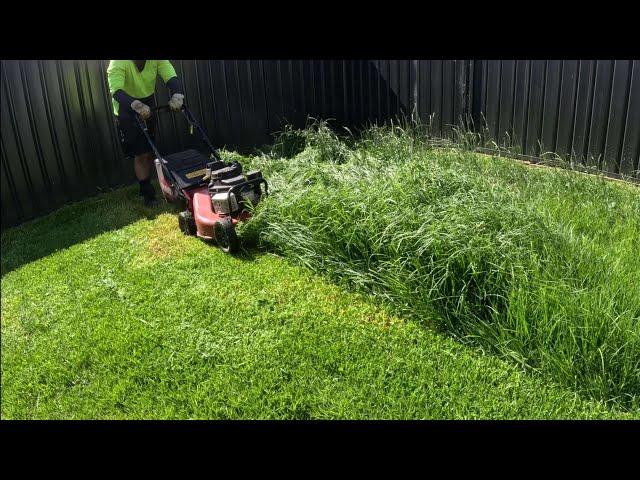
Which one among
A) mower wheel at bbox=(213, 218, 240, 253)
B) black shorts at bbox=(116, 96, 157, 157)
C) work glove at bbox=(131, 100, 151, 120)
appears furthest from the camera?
black shorts at bbox=(116, 96, 157, 157)

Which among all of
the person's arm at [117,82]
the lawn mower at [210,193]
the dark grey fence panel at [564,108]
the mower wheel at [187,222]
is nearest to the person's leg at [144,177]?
the lawn mower at [210,193]

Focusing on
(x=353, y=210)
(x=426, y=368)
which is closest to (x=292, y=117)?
(x=353, y=210)

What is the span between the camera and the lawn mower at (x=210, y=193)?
15.0 feet

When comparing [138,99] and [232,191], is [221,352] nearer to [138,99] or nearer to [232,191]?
[232,191]

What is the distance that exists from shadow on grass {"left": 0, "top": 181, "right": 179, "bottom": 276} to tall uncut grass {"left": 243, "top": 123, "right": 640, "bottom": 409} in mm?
1474

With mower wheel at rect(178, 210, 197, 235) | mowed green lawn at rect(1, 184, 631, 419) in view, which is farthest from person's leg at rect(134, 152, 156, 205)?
mowed green lawn at rect(1, 184, 631, 419)

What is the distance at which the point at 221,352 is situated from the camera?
10.8 feet

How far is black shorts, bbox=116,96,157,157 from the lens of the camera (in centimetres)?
563

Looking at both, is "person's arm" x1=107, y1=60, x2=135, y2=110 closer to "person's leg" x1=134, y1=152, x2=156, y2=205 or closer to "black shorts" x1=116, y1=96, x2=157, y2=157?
"black shorts" x1=116, y1=96, x2=157, y2=157

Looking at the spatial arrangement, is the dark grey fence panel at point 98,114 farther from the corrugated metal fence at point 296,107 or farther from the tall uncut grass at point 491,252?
the tall uncut grass at point 491,252

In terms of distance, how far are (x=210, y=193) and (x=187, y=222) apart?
36 centimetres

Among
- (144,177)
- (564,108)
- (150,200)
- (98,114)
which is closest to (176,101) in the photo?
(144,177)

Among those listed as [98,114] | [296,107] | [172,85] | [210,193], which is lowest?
[210,193]

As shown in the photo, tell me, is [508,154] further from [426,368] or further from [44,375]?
[44,375]
